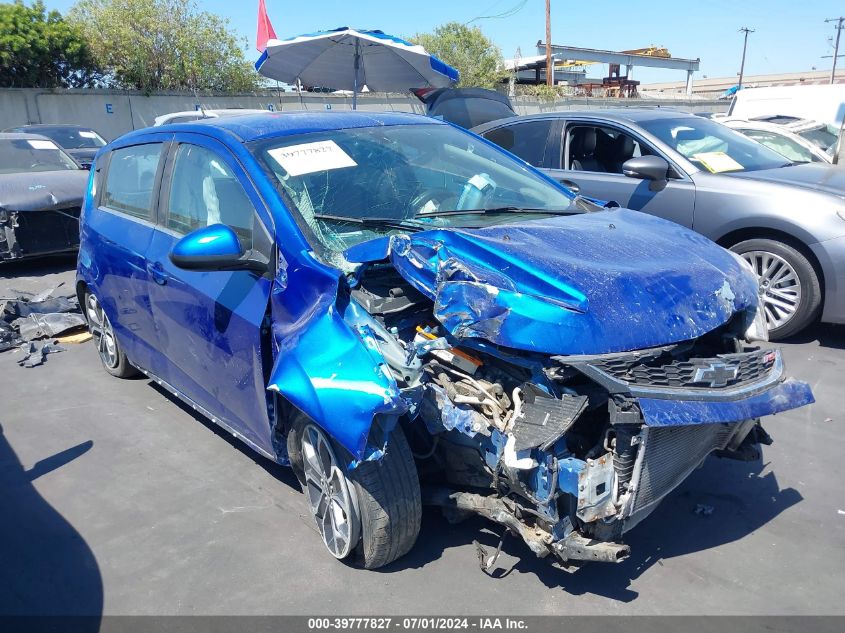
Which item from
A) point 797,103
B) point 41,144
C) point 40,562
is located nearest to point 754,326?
point 40,562

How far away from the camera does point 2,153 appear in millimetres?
9016

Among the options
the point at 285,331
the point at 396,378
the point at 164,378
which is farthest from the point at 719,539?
the point at 164,378

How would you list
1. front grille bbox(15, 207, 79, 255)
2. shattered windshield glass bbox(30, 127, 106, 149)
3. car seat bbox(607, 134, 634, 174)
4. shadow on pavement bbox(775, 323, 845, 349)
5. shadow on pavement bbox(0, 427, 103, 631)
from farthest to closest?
shattered windshield glass bbox(30, 127, 106, 149), front grille bbox(15, 207, 79, 255), car seat bbox(607, 134, 634, 174), shadow on pavement bbox(775, 323, 845, 349), shadow on pavement bbox(0, 427, 103, 631)

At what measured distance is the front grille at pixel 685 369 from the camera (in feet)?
7.77

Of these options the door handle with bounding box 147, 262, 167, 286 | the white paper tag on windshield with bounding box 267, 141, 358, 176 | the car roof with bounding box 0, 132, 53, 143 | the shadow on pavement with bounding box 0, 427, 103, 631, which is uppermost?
→ the white paper tag on windshield with bounding box 267, 141, 358, 176

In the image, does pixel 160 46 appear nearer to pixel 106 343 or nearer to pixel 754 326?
pixel 106 343

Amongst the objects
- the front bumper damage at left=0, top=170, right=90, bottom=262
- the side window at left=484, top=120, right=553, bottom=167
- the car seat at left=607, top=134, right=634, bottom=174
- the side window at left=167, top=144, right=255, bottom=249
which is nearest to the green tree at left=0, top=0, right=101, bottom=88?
the front bumper damage at left=0, top=170, right=90, bottom=262

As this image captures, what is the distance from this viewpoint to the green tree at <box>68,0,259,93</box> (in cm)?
2295

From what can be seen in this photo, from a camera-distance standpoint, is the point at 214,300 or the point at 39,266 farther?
the point at 39,266

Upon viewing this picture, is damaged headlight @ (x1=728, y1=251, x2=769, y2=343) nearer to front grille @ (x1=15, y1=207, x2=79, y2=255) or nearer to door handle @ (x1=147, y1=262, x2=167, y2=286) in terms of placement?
door handle @ (x1=147, y1=262, x2=167, y2=286)

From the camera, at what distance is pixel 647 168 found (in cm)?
554

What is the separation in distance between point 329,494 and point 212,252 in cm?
111

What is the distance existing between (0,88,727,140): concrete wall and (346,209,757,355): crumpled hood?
17.4 meters

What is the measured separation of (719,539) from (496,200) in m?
1.86
